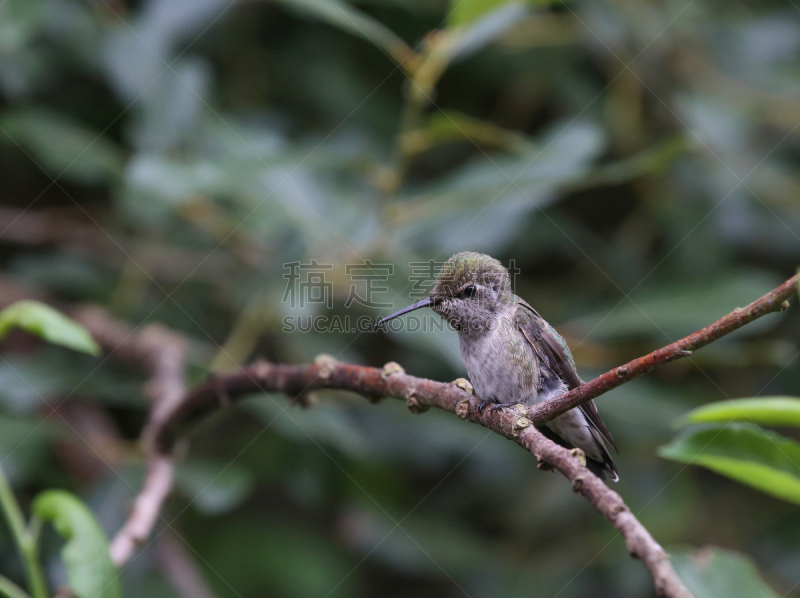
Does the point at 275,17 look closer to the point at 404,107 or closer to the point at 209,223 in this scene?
the point at 404,107

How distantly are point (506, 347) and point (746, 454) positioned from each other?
31.3 inches

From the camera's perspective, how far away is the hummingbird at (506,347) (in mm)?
2236

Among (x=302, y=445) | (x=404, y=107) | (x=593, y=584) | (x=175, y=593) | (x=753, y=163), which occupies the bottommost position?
(x=175, y=593)

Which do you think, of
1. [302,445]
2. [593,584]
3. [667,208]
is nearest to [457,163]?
[667,208]

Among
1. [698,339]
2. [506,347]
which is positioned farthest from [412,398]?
[506,347]

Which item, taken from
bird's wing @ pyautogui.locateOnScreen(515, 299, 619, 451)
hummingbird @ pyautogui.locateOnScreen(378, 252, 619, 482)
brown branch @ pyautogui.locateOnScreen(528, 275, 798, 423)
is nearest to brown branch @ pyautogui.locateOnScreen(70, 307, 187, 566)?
hummingbird @ pyautogui.locateOnScreen(378, 252, 619, 482)

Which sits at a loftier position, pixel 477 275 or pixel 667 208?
pixel 667 208

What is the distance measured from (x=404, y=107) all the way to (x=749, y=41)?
6.21 ft

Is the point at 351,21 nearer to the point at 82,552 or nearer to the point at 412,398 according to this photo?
the point at 412,398

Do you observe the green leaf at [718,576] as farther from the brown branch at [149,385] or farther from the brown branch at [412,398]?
the brown branch at [149,385]

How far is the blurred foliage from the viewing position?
2.96 meters

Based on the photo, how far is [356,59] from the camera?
3.89m

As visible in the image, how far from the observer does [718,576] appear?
2.07m

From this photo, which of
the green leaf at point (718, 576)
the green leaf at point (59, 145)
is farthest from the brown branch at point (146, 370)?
the green leaf at point (718, 576)
